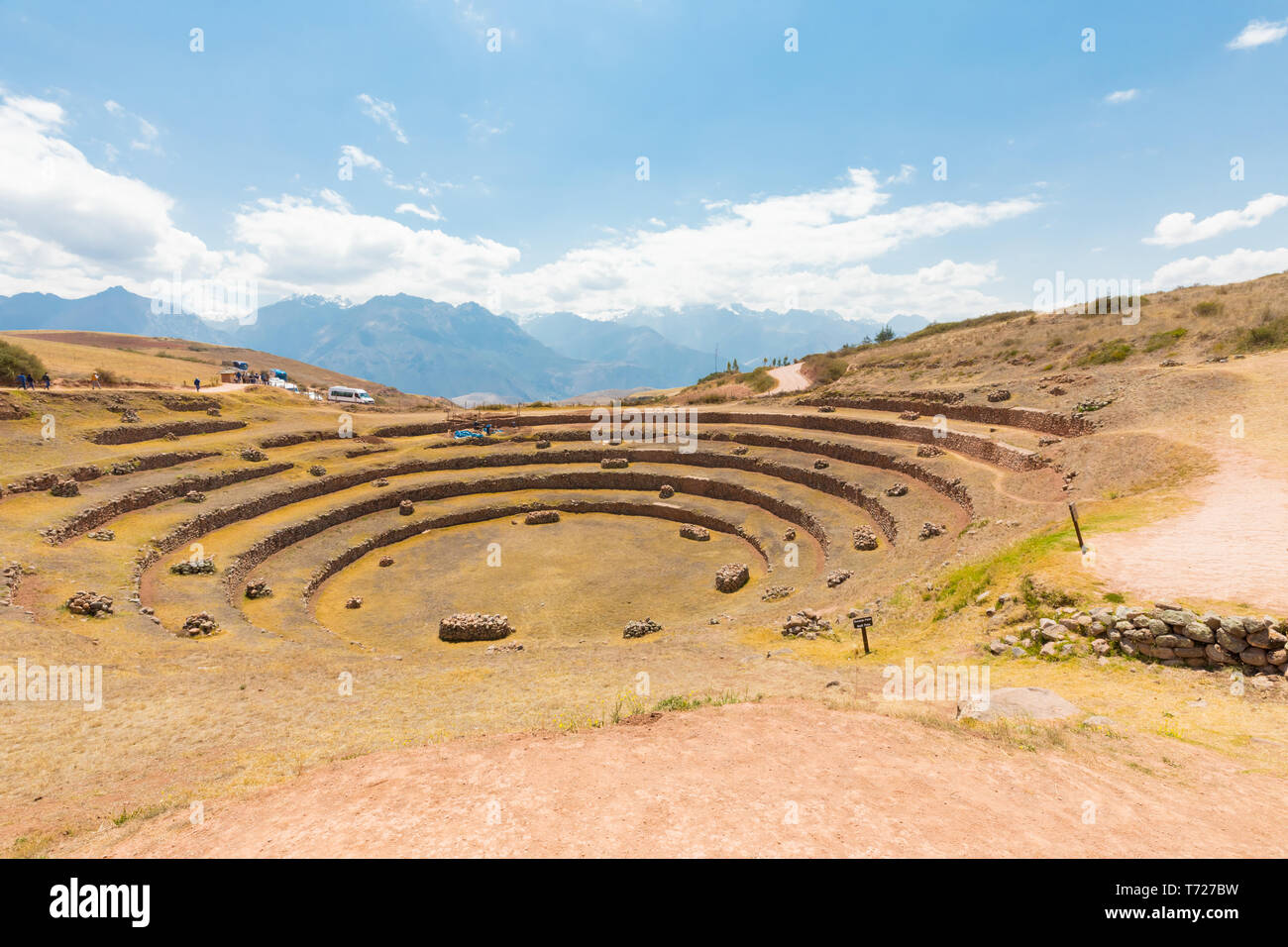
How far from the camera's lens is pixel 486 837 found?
5938 millimetres

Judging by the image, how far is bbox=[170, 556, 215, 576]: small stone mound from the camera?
24.2 meters

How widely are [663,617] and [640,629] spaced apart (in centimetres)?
271

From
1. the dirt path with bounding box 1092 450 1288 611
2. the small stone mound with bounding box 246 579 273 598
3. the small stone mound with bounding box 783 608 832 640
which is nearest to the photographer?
the dirt path with bounding box 1092 450 1288 611

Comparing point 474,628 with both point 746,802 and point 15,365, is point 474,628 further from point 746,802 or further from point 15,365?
point 15,365

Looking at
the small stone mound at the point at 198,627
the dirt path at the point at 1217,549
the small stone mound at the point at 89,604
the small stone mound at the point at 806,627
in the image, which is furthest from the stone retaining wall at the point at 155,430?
the dirt path at the point at 1217,549

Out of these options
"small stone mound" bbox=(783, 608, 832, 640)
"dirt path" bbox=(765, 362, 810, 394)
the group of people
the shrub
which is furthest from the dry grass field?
"dirt path" bbox=(765, 362, 810, 394)

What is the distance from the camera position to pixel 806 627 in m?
17.2

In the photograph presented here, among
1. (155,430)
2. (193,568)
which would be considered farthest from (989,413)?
(155,430)

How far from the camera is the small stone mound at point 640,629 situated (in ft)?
71.6

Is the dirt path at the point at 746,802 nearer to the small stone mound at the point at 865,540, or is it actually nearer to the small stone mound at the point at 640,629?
the small stone mound at the point at 640,629

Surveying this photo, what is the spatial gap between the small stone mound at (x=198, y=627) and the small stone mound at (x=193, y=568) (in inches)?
246

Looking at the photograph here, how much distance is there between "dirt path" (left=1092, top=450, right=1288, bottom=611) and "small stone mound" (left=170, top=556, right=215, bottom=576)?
33.7 m

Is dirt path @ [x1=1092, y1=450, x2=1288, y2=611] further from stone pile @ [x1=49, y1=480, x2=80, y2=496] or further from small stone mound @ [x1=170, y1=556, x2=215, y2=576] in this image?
stone pile @ [x1=49, y1=480, x2=80, y2=496]
